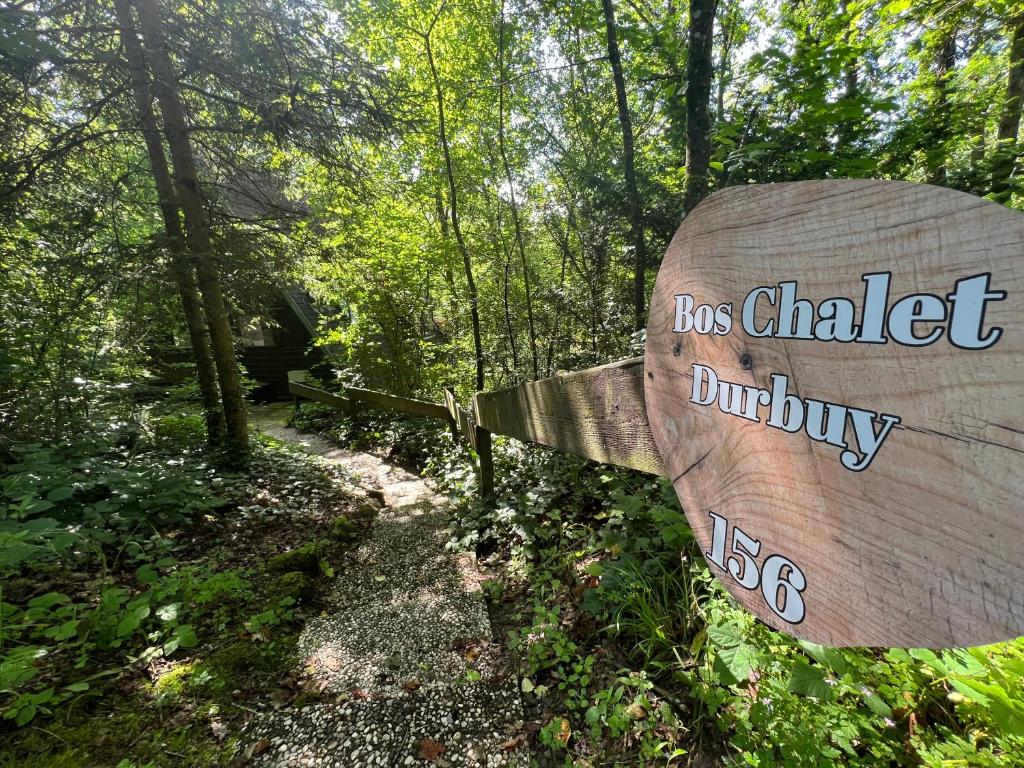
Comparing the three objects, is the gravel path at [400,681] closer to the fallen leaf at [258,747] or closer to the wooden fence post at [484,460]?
the fallen leaf at [258,747]

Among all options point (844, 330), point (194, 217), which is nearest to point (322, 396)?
point (194, 217)

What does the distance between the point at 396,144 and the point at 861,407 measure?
745 cm

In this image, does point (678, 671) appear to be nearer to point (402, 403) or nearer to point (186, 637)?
point (186, 637)

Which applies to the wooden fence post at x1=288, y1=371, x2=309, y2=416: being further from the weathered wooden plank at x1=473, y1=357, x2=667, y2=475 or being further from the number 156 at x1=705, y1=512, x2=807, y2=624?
the number 156 at x1=705, y1=512, x2=807, y2=624

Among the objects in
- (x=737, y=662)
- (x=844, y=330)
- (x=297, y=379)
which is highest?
(x=844, y=330)

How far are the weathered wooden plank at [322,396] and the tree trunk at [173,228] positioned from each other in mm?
2870

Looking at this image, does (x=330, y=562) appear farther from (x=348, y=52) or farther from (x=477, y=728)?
(x=348, y=52)

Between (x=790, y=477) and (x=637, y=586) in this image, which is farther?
(x=637, y=586)

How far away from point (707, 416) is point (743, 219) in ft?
1.47

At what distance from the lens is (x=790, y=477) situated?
0.74 metres

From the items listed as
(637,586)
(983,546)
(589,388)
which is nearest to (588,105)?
(589,388)

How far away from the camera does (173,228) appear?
4945 mm

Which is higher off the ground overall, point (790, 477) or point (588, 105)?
point (588, 105)

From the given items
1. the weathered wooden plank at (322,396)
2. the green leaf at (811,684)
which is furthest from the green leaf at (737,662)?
the weathered wooden plank at (322,396)
